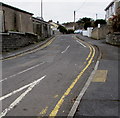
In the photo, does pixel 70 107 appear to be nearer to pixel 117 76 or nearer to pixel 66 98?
pixel 66 98

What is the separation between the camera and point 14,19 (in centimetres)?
2594

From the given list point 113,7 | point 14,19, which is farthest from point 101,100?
point 113,7

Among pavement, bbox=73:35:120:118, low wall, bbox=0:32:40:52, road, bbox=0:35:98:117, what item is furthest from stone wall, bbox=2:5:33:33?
pavement, bbox=73:35:120:118

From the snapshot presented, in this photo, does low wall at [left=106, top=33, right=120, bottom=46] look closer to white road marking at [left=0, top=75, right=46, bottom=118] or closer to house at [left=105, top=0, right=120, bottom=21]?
house at [left=105, top=0, right=120, bottom=21]

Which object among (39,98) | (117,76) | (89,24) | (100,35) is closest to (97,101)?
(39,98)

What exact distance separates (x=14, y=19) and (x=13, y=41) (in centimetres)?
501

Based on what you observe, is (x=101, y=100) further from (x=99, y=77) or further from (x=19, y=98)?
(x=99, y=77)

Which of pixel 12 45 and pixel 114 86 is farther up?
pixel 12 45

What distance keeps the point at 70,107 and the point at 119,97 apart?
1723 millimetres

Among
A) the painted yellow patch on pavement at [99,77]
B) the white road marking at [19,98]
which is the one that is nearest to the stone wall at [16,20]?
the painted yellow patch on pavement at [99,77]

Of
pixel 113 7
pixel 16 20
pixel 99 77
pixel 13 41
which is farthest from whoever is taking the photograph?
pixel 113 7

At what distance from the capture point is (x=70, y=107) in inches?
213

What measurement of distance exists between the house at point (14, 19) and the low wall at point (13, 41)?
1158 millimetres

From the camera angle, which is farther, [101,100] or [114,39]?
[114,39]
